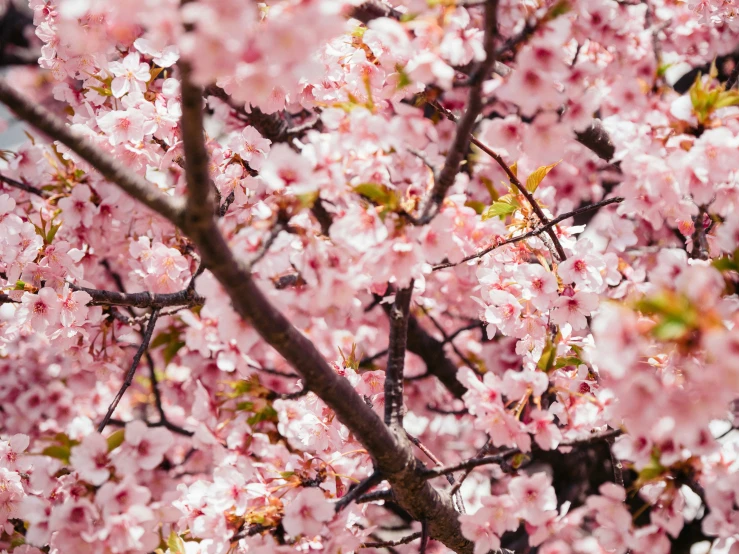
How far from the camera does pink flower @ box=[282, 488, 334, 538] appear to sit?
4.00ft

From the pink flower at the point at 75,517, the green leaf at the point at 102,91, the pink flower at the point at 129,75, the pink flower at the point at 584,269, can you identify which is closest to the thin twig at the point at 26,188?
the green leaf at the point at 102,91

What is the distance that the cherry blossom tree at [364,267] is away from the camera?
0.94 meters

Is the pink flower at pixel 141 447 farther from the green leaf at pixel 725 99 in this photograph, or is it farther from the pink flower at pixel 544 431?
the green leaf at pixel 725 99

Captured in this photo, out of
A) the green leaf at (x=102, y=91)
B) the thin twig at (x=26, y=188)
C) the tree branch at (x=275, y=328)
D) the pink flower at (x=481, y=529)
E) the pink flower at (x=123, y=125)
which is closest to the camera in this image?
the tree branch at (x=275, y=328)

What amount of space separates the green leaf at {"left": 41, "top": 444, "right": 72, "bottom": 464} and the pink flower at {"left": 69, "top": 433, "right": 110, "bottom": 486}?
0.13ft

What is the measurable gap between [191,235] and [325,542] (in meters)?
0.79

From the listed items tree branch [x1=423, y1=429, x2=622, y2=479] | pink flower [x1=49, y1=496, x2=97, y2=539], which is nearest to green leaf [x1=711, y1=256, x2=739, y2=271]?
tree branch [x1=423, y1=429, x2=622, y2=479]

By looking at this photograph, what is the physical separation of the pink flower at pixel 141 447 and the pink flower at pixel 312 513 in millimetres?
304

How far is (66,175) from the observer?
220 centimetres

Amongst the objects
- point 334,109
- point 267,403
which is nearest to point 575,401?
point 267,403

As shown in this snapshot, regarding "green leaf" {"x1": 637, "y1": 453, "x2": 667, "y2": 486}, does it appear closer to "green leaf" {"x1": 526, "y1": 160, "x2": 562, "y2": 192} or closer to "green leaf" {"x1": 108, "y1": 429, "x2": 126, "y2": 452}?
"green leaf" {"x1": 526, "y1": 160, "x2": 562, "y2": 192}

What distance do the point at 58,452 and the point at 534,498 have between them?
104cm

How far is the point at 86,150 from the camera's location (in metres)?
0.96

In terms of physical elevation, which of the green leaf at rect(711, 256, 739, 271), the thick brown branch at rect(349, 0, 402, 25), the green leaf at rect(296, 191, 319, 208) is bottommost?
the green leaf at rect(711, 256, 739, 271)
